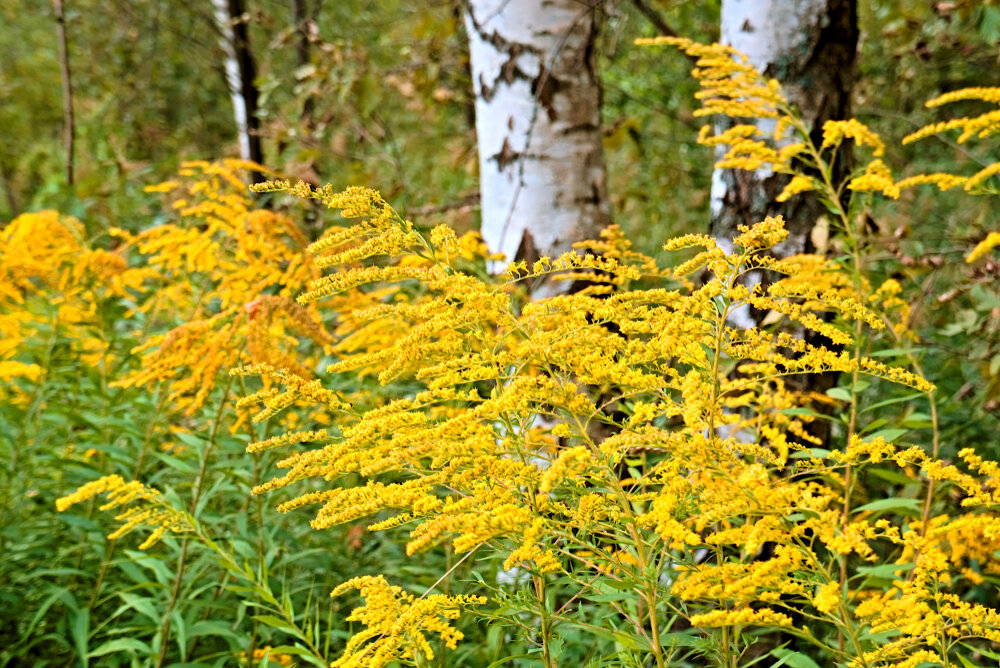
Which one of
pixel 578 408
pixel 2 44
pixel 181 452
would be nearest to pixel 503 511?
pixel 578 408

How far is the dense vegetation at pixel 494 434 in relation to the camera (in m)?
1.12

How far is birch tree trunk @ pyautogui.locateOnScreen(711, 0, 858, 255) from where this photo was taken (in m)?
2.29

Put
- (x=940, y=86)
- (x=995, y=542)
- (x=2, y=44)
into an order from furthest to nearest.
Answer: (x=2, y=44) → (x=940, y=86) → (x=995, y=542)

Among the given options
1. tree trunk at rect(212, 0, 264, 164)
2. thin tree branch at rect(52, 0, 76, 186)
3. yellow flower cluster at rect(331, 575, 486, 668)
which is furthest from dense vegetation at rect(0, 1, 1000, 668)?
tree trunk at rect(212, 0, 264, 164)

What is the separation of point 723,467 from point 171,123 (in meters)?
11.7

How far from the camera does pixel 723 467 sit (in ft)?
3.56

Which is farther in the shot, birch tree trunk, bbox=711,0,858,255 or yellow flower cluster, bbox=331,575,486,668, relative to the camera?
birch tree trunk, bbox=711,0,858,255

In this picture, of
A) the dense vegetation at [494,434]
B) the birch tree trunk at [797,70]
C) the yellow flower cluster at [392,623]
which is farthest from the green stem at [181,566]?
the birch tree trunk at [797,70]

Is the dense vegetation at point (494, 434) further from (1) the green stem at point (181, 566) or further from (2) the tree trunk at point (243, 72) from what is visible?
(2) the tree trunk at point (243, 72)

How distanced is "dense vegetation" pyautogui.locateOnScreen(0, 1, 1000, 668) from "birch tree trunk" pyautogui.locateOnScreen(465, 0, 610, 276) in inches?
8.1

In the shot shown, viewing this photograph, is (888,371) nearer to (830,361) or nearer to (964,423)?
(830,361)

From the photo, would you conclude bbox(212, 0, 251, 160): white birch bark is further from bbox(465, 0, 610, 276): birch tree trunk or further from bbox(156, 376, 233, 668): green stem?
bbox(156, 376, 233, 668): green stem

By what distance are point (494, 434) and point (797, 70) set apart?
67.7 inches

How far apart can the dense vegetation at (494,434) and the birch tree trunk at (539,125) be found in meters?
0.21
